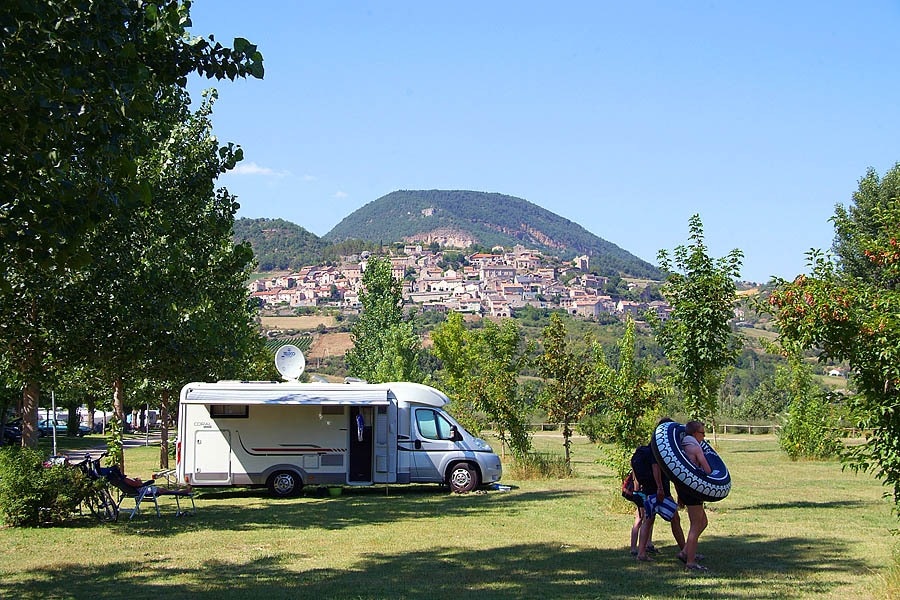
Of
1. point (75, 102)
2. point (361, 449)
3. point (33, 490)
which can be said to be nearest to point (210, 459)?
point (361, 449)

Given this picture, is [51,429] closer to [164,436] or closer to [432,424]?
[164,436]

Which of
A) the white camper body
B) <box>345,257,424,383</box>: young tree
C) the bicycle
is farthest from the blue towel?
<box>345,257,424,383</box>: young tree

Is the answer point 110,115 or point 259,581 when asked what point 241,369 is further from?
point 110,115

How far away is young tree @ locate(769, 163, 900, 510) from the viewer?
27.3 feet

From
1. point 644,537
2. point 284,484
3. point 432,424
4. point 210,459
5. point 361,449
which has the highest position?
point 432,424

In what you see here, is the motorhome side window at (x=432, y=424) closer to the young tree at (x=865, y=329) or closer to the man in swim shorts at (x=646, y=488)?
the man in swim shorts at (x=646, y=488)

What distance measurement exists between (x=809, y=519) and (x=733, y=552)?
13.6ft

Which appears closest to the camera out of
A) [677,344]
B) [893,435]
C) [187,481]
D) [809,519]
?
[893,435]

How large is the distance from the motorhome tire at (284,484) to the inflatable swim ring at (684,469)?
10.9m

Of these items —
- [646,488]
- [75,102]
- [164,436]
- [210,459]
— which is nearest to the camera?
[75,102]

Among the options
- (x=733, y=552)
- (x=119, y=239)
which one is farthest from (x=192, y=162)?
(x=733, y=552)

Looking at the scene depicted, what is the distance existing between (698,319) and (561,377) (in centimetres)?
804

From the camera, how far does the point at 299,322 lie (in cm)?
15938

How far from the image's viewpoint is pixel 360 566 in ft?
34.7
